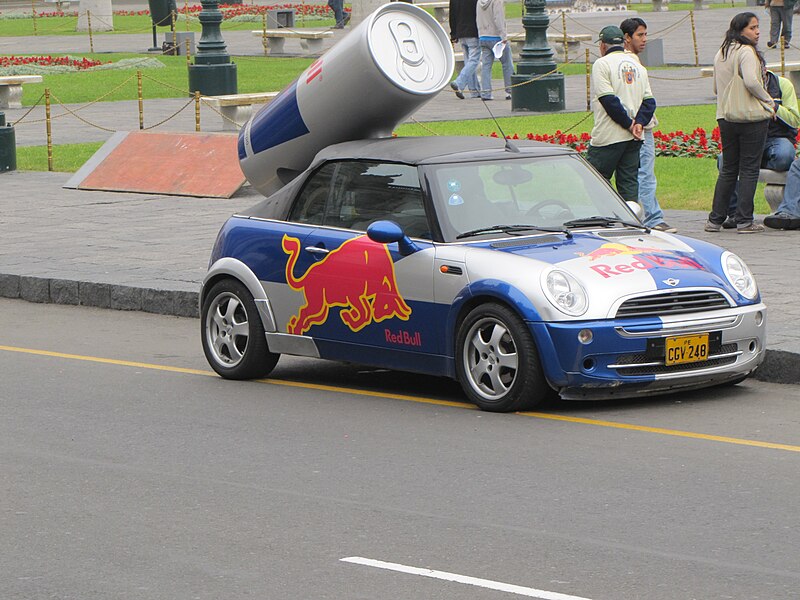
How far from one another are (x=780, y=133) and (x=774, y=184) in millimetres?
479

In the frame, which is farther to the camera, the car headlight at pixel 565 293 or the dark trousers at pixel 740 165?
the dark trousers at pixel 740 165

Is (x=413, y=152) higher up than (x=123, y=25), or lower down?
lower down

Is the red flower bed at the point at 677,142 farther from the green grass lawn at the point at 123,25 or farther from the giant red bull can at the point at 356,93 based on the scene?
the green grass lawn at the point at 123,25

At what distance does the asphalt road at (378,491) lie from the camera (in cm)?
583

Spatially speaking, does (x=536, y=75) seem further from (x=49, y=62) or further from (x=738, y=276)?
(x=738, y=276)

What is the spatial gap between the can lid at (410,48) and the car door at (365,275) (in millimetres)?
1439

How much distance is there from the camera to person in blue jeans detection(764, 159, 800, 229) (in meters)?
14.4

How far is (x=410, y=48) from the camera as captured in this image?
11297 millimetres

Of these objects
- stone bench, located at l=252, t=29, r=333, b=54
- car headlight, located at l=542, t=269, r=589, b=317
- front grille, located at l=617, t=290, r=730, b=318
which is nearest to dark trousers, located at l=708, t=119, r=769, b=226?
front grille, located at l=617, t=290, r=730, b=318

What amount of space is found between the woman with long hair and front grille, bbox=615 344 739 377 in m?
5.52

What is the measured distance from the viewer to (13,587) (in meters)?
5.81

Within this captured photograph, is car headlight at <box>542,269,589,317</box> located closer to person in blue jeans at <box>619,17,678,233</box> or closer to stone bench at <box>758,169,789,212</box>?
person in blue jeans at <box>619,17,678,233</box>

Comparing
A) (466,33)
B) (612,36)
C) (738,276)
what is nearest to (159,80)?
(466,33)

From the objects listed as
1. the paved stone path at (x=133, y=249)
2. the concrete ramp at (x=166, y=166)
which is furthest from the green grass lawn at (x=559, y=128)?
the concrete ramp at (x=166, y=166)
